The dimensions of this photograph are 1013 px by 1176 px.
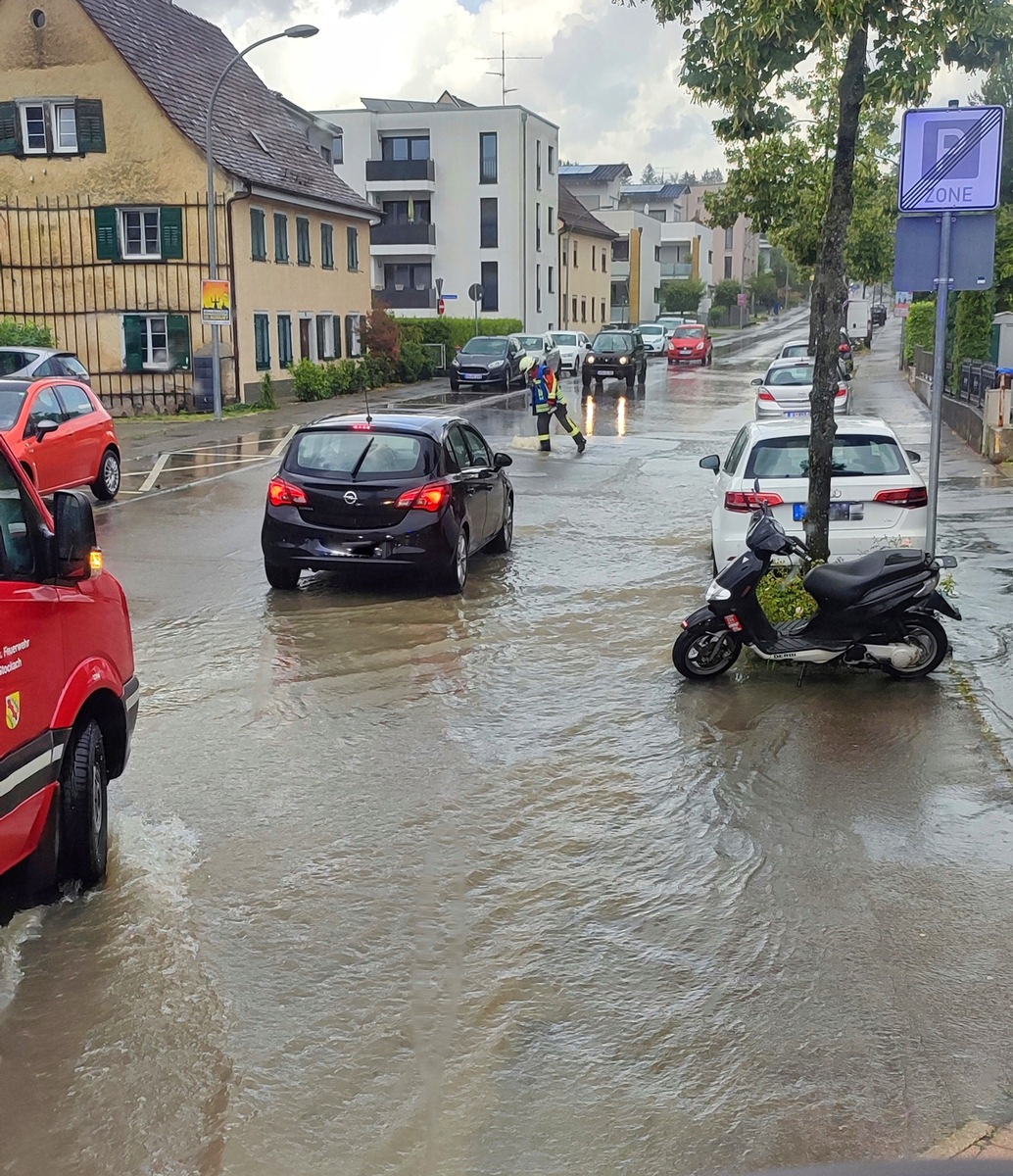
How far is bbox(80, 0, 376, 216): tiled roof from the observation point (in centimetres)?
3403

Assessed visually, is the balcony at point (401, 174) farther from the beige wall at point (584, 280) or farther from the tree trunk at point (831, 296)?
the tree trunk at point (831, 296)

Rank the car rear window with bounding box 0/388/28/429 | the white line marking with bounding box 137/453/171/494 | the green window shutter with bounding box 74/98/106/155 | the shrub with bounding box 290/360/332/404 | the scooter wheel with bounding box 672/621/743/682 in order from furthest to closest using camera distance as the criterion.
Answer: the shrub with bounding box 290/360/332/404
the green window shutter with bounding box 74/98/106/155
the white line marking with bounding box 137/453/171/494
the car rear window with bounding box 0/388/28/429
the scooter wheel with bounding box 672/621/743/682

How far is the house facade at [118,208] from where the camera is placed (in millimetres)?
33750

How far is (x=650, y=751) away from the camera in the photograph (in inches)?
300

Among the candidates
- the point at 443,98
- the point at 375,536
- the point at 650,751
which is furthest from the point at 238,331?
the point at 443,98

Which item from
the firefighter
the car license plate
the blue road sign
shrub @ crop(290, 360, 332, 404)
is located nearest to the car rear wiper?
the car license plate

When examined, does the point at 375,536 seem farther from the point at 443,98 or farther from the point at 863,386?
the point at 443,98

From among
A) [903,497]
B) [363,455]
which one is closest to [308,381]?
[363,455]

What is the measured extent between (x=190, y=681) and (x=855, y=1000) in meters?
5.47

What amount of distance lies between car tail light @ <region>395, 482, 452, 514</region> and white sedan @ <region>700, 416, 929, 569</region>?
7.55ft

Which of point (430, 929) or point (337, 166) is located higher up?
point (337, 166)

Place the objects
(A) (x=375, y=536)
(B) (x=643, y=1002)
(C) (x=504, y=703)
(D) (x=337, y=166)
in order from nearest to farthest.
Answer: (B) (x=643, y=1002), (C) (x=504, y=703), (A) (x=375, y=536), (D) (x=337, y=166)

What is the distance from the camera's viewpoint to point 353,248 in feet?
145

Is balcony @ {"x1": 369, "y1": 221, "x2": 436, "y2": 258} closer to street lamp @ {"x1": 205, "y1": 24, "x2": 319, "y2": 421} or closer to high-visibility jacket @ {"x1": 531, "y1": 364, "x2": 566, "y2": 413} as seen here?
street lamp @ {"x1": 205, "y1": 24, "x2": 319, "y2": 421}
